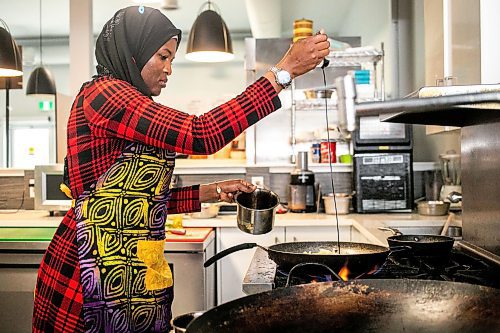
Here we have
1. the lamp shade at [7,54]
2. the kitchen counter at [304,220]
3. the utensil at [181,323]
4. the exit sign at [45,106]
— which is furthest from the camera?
the exit sign at [45,106]

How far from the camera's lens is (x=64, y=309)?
5.79 ft

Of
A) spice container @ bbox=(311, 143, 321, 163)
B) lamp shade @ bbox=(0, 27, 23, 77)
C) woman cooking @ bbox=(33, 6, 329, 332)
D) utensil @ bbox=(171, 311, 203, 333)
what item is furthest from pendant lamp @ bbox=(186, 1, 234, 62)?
utensil @ bbox=(171, 311, 203, 333)

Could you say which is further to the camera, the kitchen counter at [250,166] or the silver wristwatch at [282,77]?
the kitchen counter at [250,166]

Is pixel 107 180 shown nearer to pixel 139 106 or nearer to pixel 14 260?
pixel 139 106

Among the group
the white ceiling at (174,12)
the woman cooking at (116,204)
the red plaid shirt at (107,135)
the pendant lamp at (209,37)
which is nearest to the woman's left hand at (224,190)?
the woman cooking at (116,204)

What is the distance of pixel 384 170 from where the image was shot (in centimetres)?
399

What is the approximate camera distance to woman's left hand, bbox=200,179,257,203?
206 cm

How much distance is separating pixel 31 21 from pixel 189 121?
786 centimetres

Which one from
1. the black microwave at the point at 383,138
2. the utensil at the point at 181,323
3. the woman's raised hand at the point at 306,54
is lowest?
the utensil at the point at 181,323

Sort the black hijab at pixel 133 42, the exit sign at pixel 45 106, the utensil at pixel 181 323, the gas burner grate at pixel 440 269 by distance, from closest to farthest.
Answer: the utensil at pixel 181 323 → the gas burner grate at pixel 440 269 → the black hijab at pixel 133 42 → the exit sign at pixel 45 106

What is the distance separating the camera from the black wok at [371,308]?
116 cm

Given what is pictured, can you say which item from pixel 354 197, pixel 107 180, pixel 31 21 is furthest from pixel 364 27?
pixel 107 180

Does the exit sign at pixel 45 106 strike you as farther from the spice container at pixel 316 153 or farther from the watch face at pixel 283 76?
the watch face at pixel 283 76

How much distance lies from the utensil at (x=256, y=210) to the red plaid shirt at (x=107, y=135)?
1.66ft
